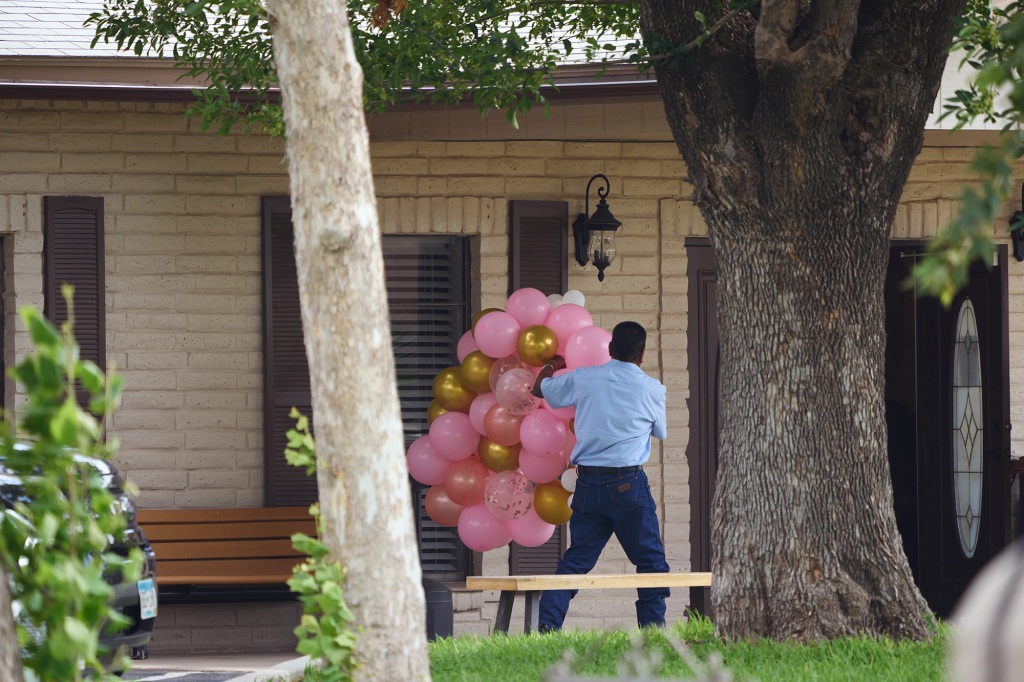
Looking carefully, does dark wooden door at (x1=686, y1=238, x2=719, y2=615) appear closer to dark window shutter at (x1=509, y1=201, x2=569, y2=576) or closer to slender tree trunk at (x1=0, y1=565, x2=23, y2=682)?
dark window shutter at (x1=509, y1=201, x2=569, y2=576)

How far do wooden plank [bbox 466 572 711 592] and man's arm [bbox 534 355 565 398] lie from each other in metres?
1.01

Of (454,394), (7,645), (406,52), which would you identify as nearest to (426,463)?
(454,394)

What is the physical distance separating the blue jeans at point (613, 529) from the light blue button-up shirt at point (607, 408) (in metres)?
0.12

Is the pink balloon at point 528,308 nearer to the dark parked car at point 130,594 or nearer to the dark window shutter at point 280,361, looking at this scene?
the dark window shutter at point 280,361

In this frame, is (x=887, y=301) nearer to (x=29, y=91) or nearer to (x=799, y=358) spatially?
(x=799, y=358)

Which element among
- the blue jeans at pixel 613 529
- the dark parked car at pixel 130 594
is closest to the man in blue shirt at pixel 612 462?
the blue jeans at pixel 613 529

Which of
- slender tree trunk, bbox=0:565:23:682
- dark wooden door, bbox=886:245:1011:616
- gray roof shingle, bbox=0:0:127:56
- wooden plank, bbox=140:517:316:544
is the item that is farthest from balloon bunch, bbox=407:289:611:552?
slender tree trunk, bbox=0:565:23:682

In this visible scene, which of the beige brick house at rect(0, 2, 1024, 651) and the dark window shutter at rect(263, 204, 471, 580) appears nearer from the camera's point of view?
the beige brick house at rect(0, 2, 1024, 651)

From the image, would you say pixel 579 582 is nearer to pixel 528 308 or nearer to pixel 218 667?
pixel 528 308

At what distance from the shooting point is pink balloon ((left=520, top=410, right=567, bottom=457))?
281 inches

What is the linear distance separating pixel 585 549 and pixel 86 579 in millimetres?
4278

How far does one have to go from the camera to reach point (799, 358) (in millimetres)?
5703

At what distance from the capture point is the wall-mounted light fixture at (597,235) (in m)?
8.45

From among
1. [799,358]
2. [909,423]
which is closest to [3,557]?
[799,358]
